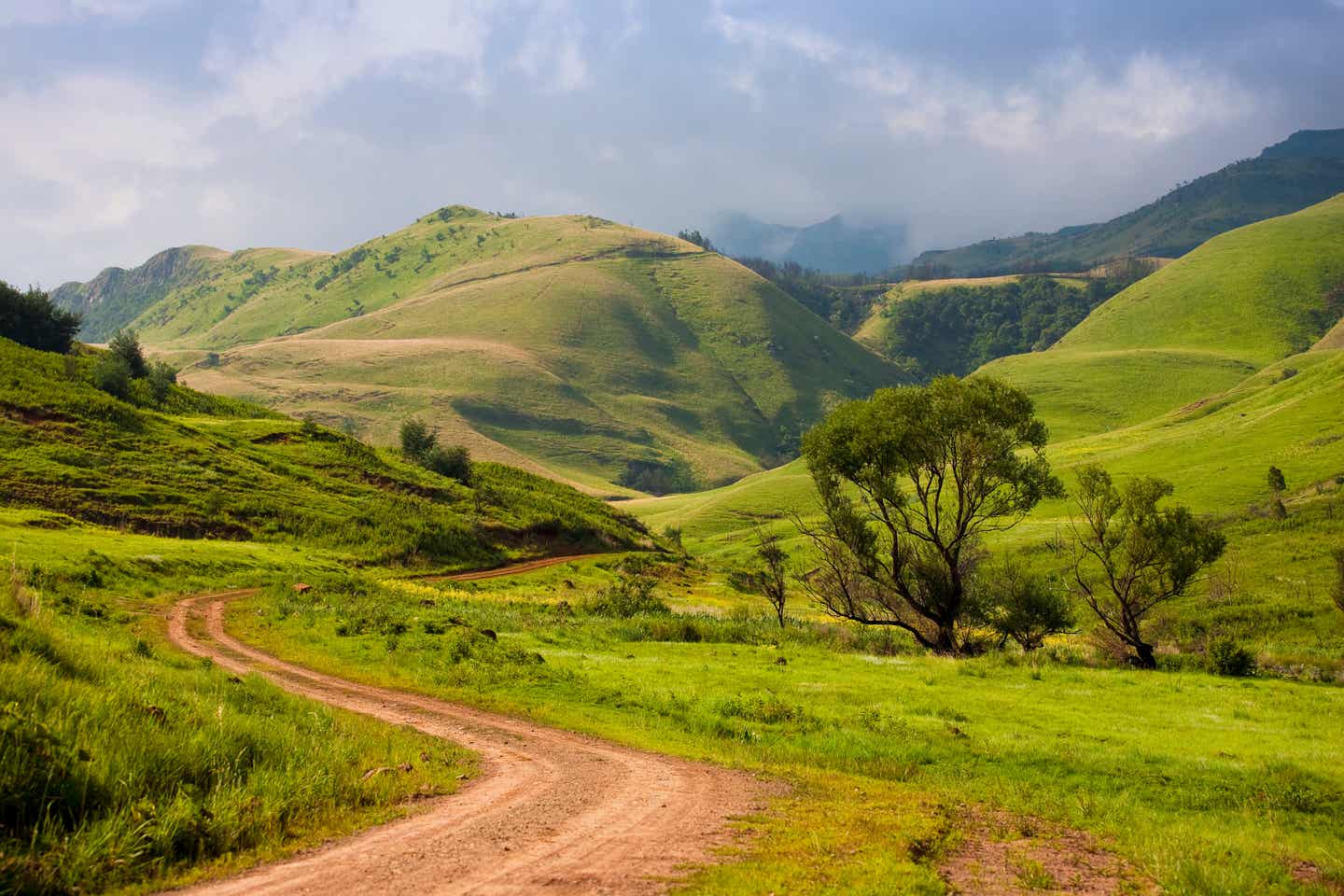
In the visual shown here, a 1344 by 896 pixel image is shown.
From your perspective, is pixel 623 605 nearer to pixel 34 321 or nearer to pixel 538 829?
pixel 538 829

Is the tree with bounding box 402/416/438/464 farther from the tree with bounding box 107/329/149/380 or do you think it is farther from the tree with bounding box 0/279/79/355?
the tree with bounding box 0/279/79/355

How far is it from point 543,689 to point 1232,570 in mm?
66807

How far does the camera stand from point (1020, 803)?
43.7 ft

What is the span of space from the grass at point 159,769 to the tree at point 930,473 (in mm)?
28007

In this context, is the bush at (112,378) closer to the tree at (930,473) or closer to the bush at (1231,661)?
the tree at (930,473)

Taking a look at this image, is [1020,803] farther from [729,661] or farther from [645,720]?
[729,661]

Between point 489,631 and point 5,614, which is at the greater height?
point 5,614

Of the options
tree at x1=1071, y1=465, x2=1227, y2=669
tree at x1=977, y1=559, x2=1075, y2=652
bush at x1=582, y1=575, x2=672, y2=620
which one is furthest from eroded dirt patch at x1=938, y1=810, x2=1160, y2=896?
bush at x1=582, y1=575, x2=672, y2=620

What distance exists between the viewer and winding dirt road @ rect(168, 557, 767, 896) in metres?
7.57

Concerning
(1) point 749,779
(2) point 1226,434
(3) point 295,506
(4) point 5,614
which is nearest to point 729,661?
(1) point 749,779

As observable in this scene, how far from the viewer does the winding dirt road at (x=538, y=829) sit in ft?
24.8

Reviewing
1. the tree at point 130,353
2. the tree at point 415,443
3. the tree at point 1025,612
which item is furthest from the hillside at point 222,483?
the tree at point 1025,612

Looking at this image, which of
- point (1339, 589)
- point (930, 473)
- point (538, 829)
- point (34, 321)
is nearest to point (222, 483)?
point (34, 321)

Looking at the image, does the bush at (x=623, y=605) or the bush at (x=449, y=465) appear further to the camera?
the bush at (x=449, y=465)
